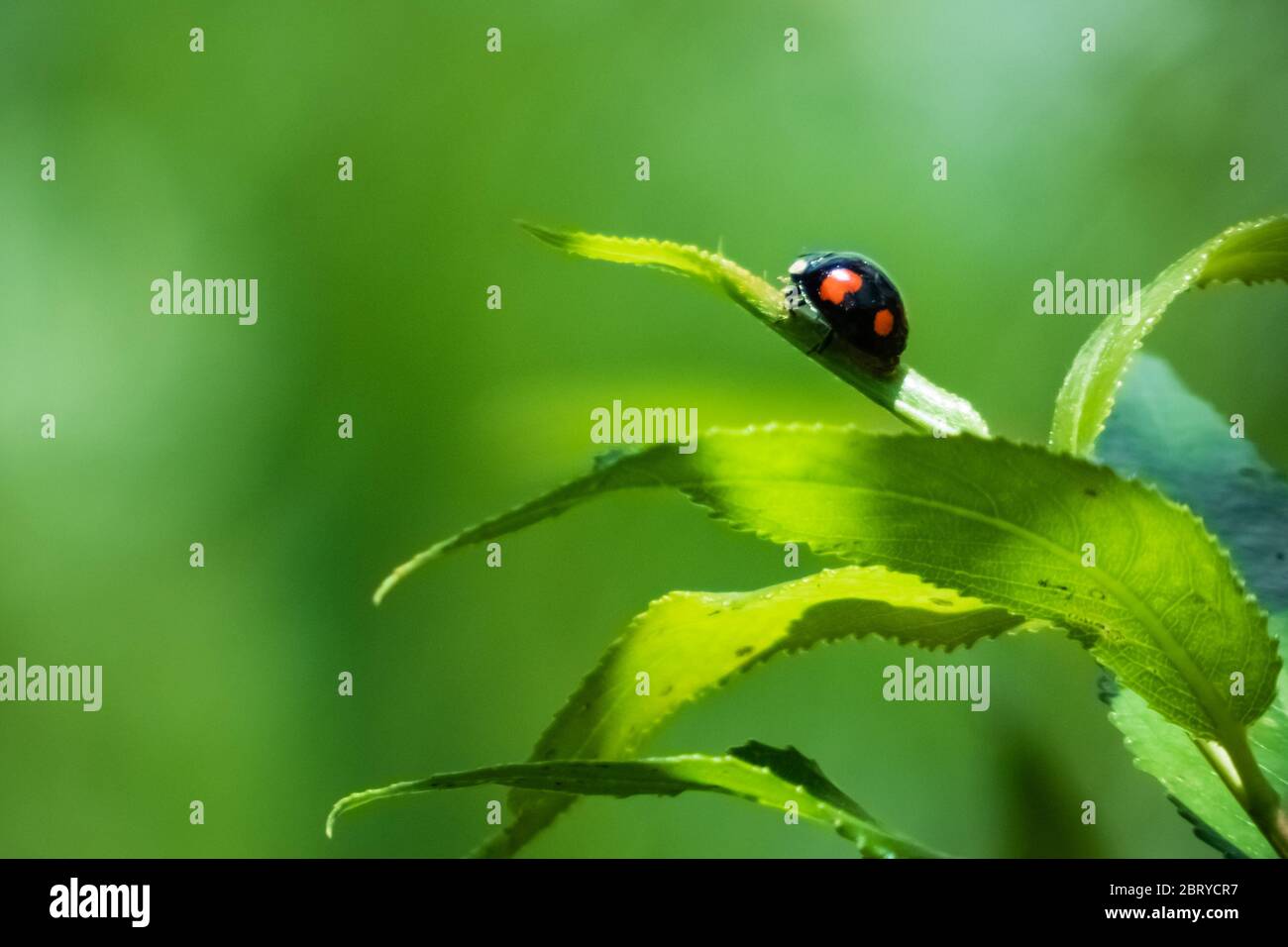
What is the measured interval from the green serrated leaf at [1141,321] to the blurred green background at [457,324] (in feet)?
5.43

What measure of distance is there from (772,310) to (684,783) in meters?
0.29

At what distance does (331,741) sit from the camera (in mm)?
2641

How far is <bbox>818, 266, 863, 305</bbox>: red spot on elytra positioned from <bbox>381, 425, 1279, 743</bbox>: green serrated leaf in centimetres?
41

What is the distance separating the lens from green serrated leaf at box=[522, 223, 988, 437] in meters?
0.68

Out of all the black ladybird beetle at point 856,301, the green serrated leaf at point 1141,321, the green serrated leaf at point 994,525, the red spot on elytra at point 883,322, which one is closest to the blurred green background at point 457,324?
the black ladybird beetle at point 856,301

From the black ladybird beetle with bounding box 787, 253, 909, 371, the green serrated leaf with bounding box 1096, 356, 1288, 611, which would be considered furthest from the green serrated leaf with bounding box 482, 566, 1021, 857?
the green serrated leaf with bounding box 1096, 356, 1288, 611

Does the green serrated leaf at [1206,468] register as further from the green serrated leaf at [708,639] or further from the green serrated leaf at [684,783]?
the green serrated leaf at [684,783]

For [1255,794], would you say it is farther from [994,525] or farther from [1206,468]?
[1206,468]

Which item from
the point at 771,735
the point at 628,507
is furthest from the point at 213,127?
the point at 771,735

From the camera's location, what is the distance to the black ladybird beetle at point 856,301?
876 mm

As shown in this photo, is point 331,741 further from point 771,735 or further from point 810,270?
point 810,270
